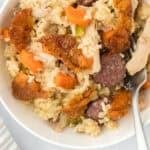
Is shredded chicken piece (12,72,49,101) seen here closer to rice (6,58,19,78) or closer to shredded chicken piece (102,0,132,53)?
rice (6,58,19,78)

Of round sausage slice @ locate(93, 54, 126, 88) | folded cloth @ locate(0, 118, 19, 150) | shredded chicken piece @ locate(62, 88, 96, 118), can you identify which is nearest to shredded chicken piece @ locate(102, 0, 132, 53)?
round sausage slice @ locate(93, 54, 126, 88)

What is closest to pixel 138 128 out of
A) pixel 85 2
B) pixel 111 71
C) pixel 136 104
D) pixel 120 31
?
pixel 136 104

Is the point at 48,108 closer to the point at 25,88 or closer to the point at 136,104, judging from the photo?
the point at 25,88

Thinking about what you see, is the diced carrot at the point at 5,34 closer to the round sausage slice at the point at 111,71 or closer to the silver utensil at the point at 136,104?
the round sausage slice at the point at 111,71

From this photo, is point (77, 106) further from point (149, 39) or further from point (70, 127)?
point (149, 39)

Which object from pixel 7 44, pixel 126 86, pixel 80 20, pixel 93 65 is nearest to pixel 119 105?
pixel 126 86

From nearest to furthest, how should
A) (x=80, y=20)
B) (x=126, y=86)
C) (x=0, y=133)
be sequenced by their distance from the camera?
(x=80, y=20) → (x=126, y=86) → (x=0, y=133)
